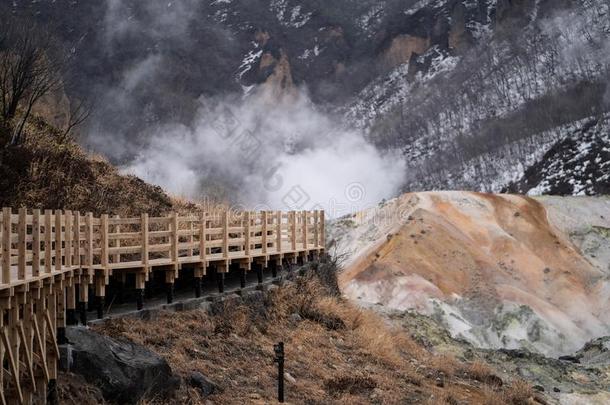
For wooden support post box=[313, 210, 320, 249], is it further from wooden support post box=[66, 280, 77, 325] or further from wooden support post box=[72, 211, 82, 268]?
wooden support post box=[66, 280, 77, 325]

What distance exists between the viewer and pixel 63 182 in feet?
59.1

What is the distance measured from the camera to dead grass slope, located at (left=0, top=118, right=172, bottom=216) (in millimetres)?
Result: 16719


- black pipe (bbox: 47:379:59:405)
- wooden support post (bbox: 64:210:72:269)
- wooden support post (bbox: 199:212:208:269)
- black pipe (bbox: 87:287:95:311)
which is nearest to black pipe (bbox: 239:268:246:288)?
wooden support post (bbox: 199:212:208:269)

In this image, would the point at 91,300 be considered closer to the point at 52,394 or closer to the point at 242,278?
the point at 52,394

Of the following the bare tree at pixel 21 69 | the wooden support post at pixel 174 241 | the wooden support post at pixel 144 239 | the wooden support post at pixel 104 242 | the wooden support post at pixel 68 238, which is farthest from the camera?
the bare tree at pixel 21 69

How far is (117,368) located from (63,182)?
8.89 m

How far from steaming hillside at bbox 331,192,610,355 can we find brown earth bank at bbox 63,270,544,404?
9748mm

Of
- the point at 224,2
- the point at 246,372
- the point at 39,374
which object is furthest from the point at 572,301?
the point at 224,2

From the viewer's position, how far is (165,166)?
86.8 meters

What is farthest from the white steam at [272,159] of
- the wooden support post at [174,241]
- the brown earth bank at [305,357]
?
the wooden support post at [174,241]

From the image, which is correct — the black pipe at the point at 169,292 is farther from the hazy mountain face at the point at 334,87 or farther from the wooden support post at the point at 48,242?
the hazy mountain face at the point at 334,87

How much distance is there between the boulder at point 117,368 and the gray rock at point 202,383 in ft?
1.40

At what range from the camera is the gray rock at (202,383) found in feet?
36.7

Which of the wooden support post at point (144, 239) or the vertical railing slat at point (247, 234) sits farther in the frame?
the vertical railing slat at point (247, 234)
